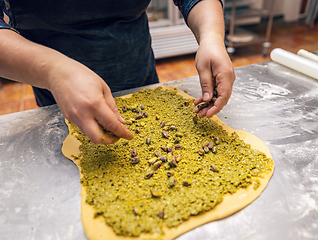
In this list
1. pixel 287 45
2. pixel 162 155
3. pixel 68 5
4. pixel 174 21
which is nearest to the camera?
pixel 162 155

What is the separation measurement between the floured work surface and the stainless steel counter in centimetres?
4

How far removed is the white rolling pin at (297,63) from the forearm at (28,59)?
3.82 ft

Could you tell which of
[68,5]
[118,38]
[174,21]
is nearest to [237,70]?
[118,38]

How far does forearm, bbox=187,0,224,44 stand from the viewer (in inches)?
34.8

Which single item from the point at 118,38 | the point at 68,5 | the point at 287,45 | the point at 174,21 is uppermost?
the point at 68,5

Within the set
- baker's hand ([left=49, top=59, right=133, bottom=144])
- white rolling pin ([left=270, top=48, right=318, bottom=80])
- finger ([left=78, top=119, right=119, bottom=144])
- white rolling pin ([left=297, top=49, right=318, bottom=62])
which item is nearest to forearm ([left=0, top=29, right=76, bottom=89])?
baker's hand ([left=49, top=59, right=133, bottom=144])

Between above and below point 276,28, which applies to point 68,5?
above

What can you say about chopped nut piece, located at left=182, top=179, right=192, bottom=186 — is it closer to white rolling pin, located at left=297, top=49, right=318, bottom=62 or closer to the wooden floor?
white rolling pin, located at left=297, top=49, right=318, bottom=62

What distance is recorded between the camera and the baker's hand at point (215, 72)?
31.1 inches

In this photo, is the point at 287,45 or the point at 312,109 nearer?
the point at 312,109

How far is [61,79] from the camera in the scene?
1.94 feet

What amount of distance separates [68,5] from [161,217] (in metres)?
0.83

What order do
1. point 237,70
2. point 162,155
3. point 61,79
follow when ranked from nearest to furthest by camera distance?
1. point 61,79
2. point 162,155
3. point 237,70

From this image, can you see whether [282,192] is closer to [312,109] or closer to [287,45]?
[312,109]
